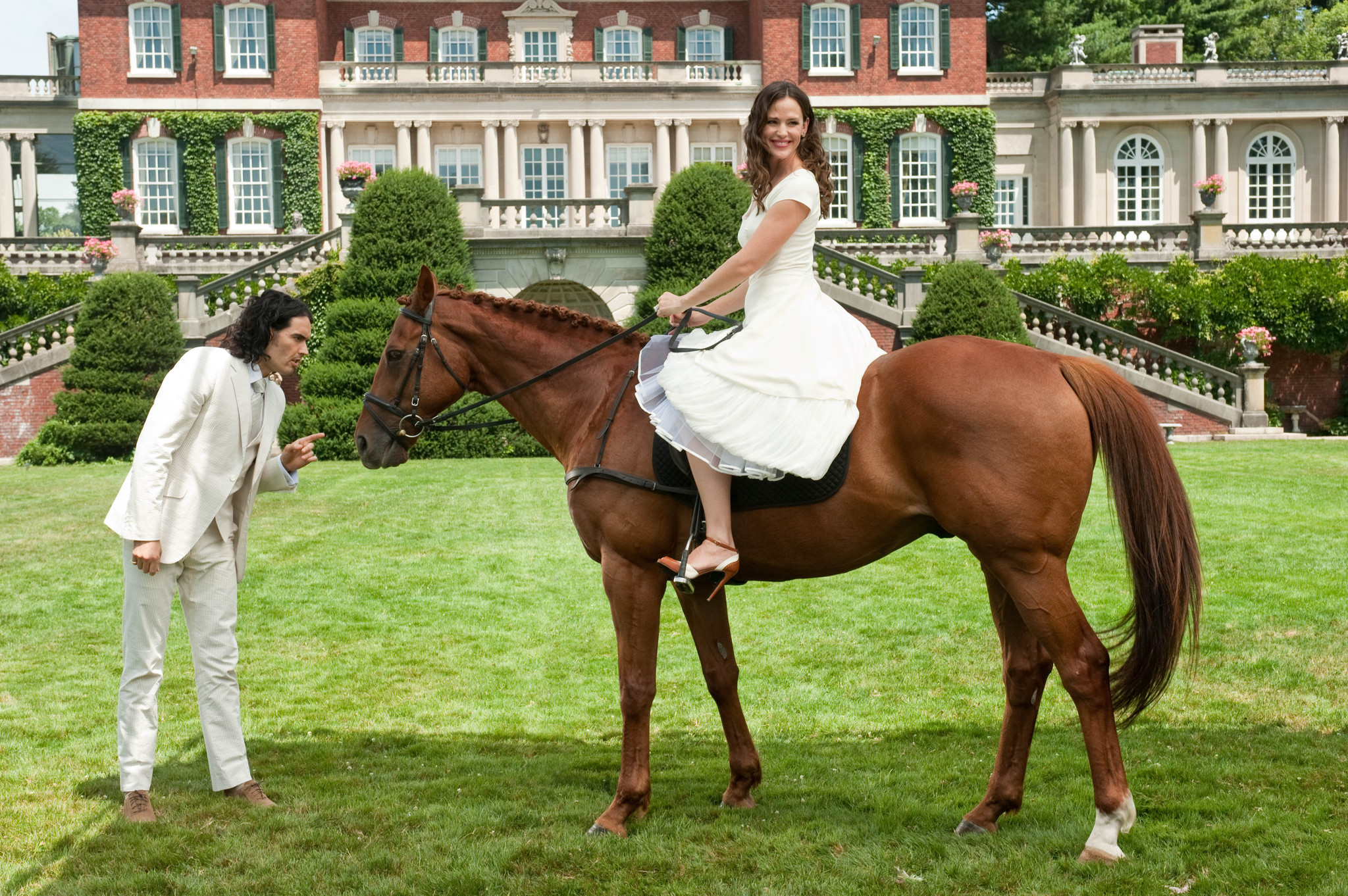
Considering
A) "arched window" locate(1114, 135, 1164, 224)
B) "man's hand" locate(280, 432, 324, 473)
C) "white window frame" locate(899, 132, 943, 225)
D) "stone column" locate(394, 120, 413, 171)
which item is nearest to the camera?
"man's hand" locate(280, 432, 324, 473)

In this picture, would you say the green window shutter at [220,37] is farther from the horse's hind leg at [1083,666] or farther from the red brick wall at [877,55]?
the horse's hind leg at [1083,666]

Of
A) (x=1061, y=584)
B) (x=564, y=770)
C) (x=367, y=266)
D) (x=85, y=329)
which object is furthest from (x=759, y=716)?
(x=85, y=329)

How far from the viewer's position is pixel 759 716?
6.82 meters

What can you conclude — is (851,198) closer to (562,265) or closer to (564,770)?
(562,265)

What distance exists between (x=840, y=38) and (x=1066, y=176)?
347 inches

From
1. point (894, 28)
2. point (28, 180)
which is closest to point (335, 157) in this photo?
point (28, 180)

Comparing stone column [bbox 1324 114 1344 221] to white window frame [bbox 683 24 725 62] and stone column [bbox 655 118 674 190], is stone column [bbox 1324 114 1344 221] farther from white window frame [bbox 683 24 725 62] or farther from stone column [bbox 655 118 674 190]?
stone column [bbox 655 118 674 190]

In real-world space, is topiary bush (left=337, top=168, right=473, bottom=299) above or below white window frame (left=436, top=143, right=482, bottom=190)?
below

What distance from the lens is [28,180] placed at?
128 ft

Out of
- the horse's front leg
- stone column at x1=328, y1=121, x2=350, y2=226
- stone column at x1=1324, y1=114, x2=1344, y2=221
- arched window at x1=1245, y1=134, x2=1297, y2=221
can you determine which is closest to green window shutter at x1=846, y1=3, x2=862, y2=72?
arched window at x1=1245, y1=134, x2=1297, y2=221

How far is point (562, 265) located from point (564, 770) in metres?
20.7

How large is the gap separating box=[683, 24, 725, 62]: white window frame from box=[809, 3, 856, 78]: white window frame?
11.1 feet

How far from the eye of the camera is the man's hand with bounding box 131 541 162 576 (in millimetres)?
4996

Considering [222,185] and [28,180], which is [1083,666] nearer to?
[222,185]
